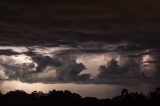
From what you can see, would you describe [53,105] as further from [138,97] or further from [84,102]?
[138,97]

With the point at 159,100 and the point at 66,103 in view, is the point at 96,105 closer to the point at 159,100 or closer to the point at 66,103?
the point at 66,103

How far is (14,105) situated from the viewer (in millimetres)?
Result: 198500

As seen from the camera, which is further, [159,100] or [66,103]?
[66,103]

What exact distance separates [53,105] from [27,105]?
1218cm

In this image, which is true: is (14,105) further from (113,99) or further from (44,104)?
(113,99)

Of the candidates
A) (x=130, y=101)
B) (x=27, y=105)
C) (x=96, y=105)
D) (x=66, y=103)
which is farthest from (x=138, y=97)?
(x=27, y=105)

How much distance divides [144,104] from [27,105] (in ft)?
182

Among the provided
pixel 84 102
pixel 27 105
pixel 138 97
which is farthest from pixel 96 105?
pixel 27 105

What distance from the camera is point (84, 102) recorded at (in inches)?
7815

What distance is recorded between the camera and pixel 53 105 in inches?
7692

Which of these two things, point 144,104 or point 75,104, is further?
point 75,104

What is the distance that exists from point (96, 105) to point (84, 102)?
7256 millimetres

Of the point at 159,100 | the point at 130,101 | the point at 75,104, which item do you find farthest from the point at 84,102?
the point at 159,100

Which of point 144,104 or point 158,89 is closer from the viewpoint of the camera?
point 144,104
